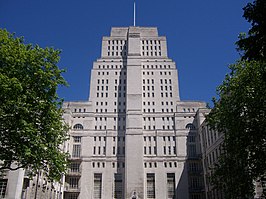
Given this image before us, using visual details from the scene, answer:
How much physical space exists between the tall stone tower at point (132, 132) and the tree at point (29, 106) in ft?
155

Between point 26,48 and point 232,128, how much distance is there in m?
20.0

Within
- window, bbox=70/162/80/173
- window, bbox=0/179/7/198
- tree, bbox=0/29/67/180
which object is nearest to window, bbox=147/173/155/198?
window, bbox=70/162/80/173

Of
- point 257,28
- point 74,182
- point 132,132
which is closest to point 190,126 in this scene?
point 132,132

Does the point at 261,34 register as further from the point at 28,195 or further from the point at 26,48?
the point at 28,195

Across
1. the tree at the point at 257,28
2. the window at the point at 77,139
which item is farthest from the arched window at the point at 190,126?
the tree at the point at 257,28

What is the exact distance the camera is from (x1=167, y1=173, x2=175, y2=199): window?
6925 centimetres

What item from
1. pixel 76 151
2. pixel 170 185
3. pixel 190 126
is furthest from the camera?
pixel 190 126

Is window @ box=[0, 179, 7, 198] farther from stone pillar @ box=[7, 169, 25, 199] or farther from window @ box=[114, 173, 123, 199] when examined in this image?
window @ box=[114, 173, 123, 199]

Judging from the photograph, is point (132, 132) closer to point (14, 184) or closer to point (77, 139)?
point (77, 139)

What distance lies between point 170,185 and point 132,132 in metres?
16.8

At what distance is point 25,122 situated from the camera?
20953 mm

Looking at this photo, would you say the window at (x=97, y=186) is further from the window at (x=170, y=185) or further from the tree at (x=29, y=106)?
the tree at (x=29, y=106)

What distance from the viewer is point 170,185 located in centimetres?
7038

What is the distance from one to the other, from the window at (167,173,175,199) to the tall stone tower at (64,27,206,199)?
240mm
